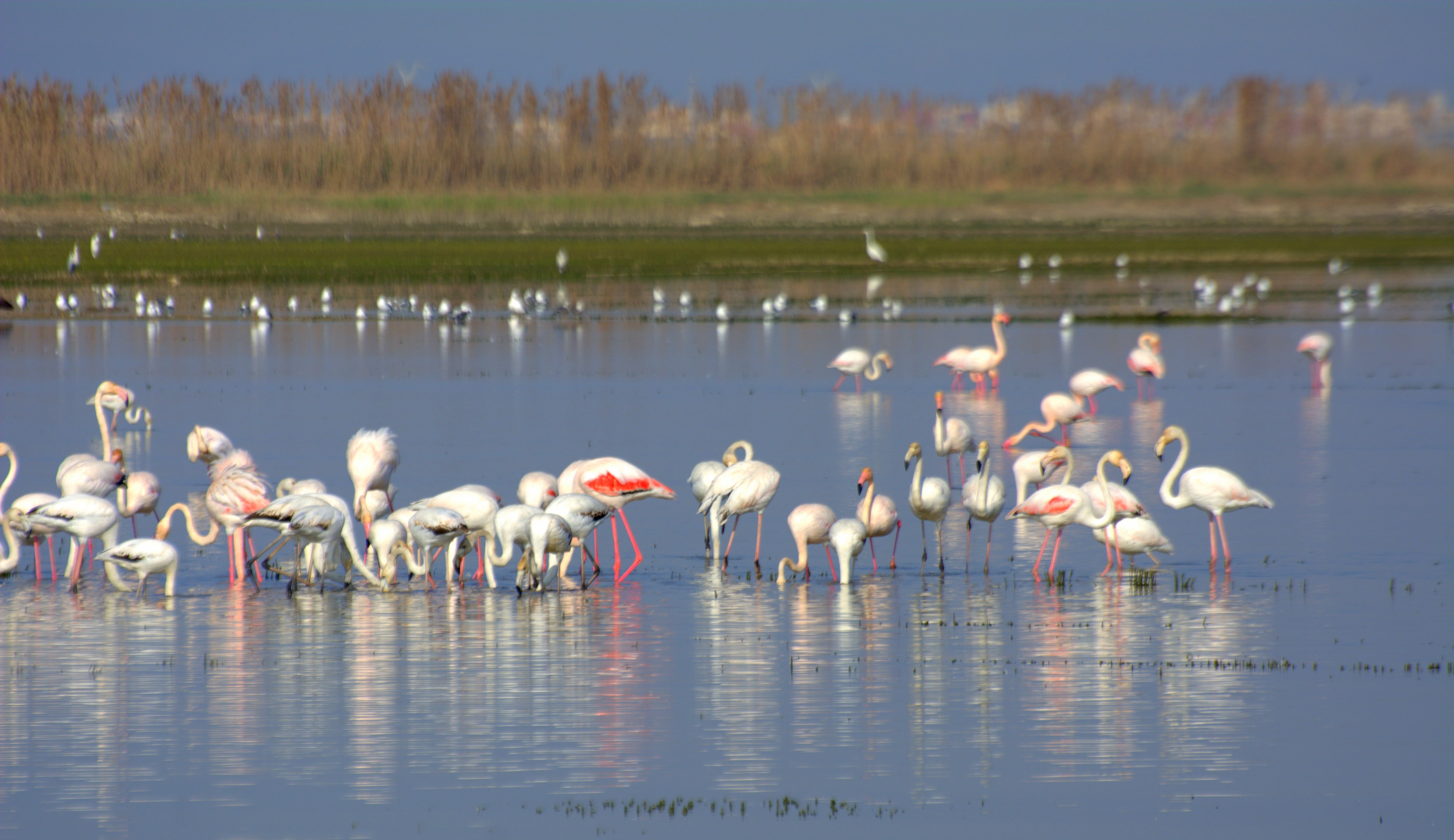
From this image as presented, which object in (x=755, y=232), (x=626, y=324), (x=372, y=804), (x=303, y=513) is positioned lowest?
(x=372, y=804)

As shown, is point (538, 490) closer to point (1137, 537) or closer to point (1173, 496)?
point (1137, 537)

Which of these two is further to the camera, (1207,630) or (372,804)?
(1207,630)

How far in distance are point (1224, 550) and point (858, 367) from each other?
10.7 m

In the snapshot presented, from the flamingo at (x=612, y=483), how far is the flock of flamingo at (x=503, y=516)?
0.01m

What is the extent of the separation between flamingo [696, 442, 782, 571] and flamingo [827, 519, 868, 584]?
0.87 m

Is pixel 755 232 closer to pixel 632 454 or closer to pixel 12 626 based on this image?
pixel 632 454

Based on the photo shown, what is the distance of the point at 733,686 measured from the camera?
759cm

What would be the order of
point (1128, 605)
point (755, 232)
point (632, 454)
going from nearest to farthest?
point (1128, 605) < point (632, 454) < point (755, 232)

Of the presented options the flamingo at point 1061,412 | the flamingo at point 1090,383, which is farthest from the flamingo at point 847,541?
the flamingo at point 1090,383

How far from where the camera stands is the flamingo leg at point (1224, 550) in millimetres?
10219

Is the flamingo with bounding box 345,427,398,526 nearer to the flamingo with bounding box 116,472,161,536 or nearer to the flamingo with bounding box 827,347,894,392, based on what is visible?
the flamingo with bounding box 116,472,161,536

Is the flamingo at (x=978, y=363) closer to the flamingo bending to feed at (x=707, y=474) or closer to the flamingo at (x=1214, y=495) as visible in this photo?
the flamingo bending to feed at (x=707, y=474)

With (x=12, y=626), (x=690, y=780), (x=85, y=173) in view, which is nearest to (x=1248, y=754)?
(x=690, y=780)

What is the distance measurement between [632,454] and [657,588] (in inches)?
189
